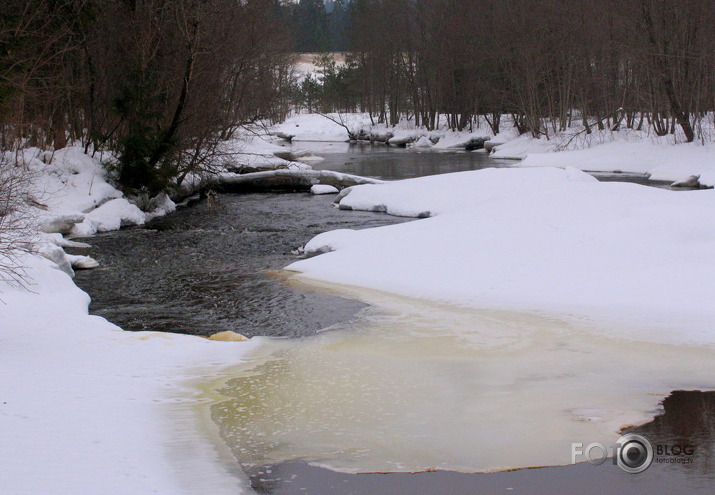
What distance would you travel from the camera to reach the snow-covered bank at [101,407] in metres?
4.86

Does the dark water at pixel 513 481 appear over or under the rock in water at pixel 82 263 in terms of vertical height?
under

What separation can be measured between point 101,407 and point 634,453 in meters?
4.24

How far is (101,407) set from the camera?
6.05 m

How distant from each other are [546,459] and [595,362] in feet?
7.84

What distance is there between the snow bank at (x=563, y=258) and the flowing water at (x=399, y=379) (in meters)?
0.64

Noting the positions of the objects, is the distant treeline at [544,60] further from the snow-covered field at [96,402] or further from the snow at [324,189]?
the snow-covered field at [96,402]

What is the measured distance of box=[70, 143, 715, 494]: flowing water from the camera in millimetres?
5438

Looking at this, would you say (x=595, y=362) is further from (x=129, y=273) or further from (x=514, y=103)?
(x=514, y=103)

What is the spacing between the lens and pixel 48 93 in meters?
18.3

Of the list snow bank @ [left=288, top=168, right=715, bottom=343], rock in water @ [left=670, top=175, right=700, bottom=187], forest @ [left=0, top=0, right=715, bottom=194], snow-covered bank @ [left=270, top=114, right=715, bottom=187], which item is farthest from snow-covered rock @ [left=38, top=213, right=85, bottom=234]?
snow-covered bank @ [left=270, top=114, right=715, bottom=187]

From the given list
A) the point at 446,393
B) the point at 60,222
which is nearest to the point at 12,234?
the point at 446,393

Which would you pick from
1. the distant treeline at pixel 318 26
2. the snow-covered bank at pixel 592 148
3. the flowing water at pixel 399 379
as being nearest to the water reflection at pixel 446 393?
the flowing water at pixel 399 379

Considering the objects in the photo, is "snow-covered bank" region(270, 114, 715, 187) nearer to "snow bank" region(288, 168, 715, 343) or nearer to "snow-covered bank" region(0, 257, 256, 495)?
A: "snow bank" region(288, 168, 715, 343)

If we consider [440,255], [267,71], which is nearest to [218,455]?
[440,255]
